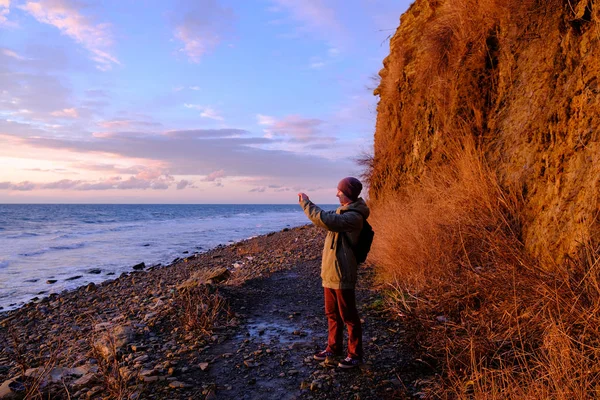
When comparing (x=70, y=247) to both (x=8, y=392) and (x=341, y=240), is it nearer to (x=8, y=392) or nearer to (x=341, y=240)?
(x=8, y=392)

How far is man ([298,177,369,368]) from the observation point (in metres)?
4.07

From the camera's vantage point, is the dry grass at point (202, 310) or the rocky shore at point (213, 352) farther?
the dry grass at point (202, 310)

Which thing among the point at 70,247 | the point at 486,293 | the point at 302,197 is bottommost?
the point at 70,247

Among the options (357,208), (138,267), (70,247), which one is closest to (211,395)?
(357,208)

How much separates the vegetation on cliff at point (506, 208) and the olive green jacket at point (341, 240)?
116cm

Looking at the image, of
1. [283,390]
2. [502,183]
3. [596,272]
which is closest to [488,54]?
[502,183]

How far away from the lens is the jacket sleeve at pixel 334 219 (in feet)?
13.0

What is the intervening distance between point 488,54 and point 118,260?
1672 cm

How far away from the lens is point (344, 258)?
417 centimetres

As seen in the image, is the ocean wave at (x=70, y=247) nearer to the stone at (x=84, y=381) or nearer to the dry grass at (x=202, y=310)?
the dry grass at (x=202, y=310)

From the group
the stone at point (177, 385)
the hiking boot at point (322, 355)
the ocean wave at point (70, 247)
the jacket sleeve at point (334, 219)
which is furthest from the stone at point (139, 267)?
the jacket sleeve at point (334, 219)

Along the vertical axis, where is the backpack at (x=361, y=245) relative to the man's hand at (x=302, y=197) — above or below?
below

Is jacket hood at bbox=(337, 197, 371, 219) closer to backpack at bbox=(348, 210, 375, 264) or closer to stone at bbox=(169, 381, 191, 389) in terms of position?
backpack at bbox=(348, 210, 375, 264)

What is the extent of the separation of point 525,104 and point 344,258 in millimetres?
4364
